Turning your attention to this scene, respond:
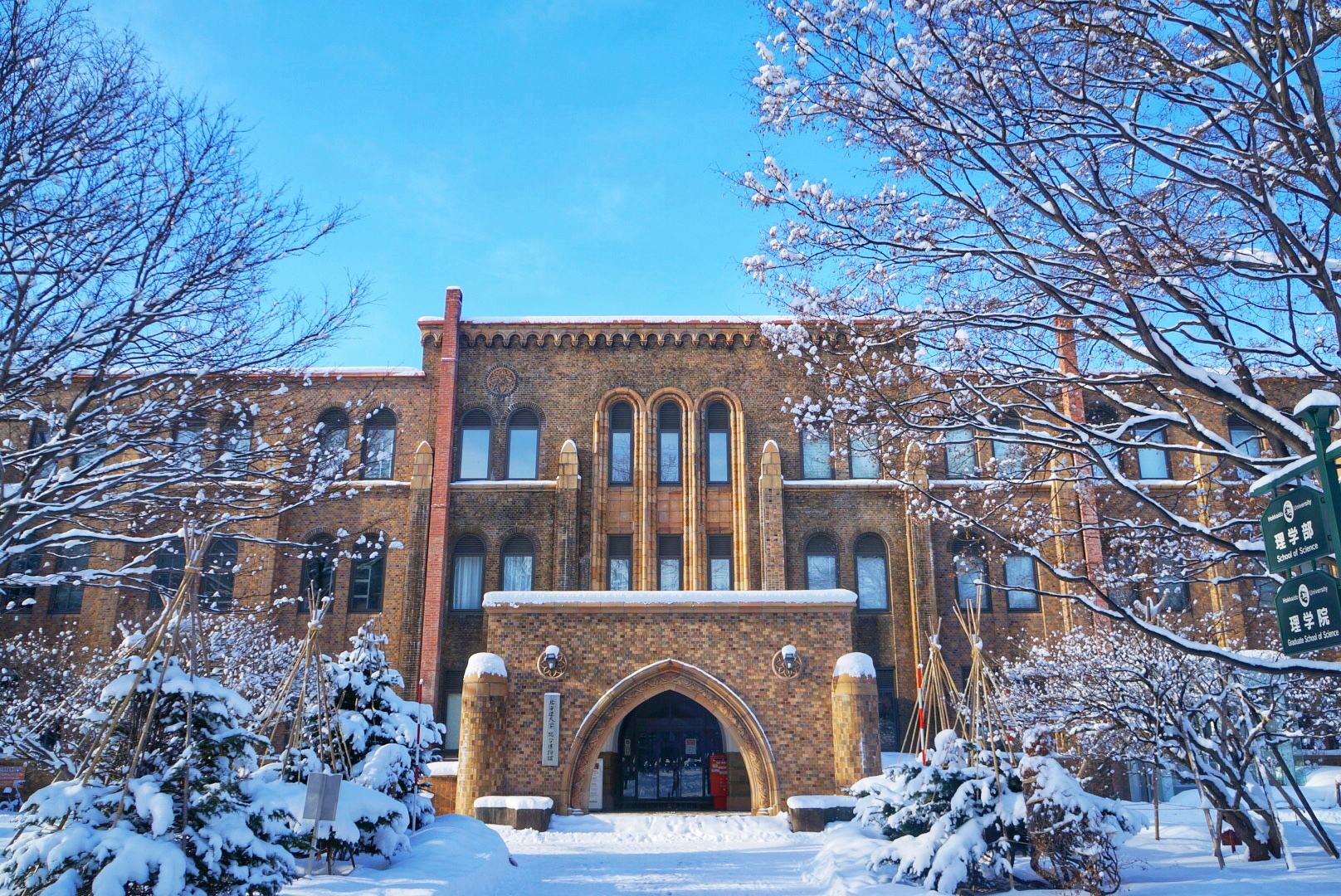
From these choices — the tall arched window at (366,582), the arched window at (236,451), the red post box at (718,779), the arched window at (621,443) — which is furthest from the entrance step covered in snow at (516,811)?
the arched window at (621,443)

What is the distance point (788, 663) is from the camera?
67.6 feet

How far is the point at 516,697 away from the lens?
20.5 meters

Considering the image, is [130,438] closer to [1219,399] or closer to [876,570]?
[1219,399]

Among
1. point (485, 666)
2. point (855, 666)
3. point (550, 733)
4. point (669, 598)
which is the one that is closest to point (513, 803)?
point (550, 733)

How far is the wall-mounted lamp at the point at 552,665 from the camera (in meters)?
20.6

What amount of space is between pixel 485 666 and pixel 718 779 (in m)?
7.10

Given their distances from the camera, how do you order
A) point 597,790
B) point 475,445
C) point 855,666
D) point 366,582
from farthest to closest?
point 475,445 → point 366,582 → point 597,790 → point 855,666

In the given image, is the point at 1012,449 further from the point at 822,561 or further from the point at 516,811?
the point at 516,811

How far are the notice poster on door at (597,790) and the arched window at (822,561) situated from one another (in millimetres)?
6848

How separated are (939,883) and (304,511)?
64.0 ft

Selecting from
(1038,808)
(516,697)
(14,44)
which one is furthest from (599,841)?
(14,44)

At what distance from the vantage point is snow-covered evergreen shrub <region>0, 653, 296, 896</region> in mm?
7469

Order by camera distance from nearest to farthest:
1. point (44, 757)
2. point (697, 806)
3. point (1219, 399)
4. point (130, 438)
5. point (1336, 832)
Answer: point (1219, 399) < point (130, 438) < point (44, 757) < point (1336, 832) < point (697, 806)

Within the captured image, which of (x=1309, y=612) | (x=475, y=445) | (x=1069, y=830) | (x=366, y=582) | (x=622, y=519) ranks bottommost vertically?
(x=1069, y=830)
